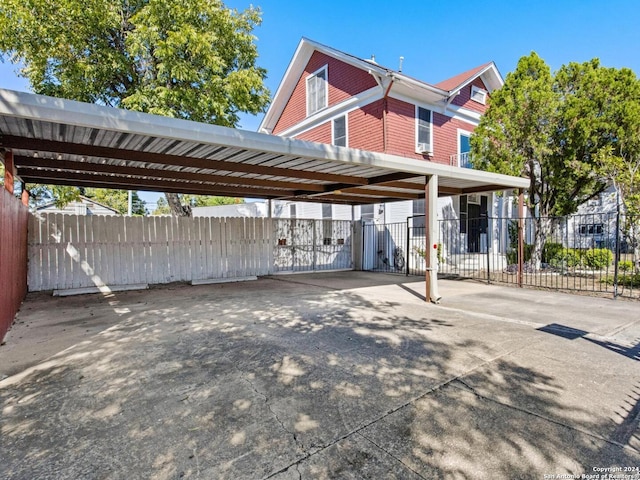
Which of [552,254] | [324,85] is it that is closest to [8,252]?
[324,85]

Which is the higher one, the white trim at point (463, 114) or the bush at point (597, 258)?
the white trim at point (463, 114)

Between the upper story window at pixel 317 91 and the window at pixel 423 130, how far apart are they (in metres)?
3.88

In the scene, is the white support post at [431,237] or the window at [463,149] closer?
the white support post at [431,237]

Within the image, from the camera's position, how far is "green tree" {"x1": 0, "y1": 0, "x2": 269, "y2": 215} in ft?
30.6

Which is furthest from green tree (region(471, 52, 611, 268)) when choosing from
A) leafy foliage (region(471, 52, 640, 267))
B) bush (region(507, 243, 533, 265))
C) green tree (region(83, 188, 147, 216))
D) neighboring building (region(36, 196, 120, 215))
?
green tree (region(83, 188, 147, 216))

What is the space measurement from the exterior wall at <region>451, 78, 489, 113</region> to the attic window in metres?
0.13

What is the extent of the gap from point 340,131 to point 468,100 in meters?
5.44

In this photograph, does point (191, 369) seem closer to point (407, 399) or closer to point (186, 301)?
point (407, 399)

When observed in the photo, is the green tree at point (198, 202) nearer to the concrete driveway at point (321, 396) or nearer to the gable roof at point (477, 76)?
the gable roof at point (477, 76)

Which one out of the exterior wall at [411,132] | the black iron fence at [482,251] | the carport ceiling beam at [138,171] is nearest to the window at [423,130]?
the exterior wall at [411,132]

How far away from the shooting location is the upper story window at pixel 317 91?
14149 millimetres

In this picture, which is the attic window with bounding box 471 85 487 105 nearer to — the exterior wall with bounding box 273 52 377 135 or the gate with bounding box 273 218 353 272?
the exterior wall with bounding box 273 52 377 135

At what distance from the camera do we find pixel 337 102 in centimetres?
1362

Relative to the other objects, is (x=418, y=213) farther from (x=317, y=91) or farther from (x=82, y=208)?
(x=82, y=208)
